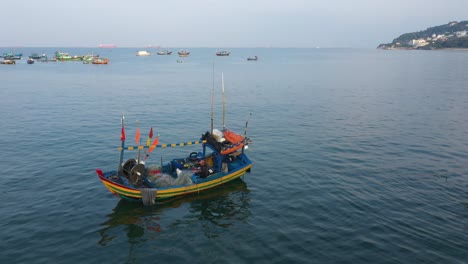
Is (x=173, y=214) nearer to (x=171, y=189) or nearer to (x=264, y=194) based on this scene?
(x=171, y=189)

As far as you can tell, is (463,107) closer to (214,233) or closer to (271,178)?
(271,178)

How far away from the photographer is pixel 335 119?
4412 centimetres

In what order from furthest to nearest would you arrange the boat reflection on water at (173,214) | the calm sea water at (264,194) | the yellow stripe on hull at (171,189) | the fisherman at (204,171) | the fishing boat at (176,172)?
the fisherman at (204,171), the fishing boat at (176,172), the yellow stripe on hull at (171,189), the boat reflection on water at (173,214), the calm sea water at (264,194)

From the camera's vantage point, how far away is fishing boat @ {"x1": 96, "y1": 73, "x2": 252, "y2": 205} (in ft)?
67.7

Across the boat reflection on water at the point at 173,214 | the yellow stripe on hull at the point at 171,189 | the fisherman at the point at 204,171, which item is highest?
the fisherman at the point at 204,171

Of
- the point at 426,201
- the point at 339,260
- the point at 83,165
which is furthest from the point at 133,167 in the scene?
the point at 426,201

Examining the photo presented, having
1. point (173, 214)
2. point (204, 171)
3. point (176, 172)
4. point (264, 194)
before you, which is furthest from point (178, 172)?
point (264, 194)

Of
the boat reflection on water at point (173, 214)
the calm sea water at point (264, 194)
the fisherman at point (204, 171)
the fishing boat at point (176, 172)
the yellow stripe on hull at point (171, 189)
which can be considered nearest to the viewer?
the calm sea water at point (264, 194)

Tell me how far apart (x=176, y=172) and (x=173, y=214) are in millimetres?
3905

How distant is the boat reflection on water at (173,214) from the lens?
722 inches

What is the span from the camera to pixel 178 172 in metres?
22.7

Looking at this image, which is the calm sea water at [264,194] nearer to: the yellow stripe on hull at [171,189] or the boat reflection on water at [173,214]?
the boat reflection on water at [173,214]

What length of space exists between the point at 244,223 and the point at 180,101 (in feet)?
134

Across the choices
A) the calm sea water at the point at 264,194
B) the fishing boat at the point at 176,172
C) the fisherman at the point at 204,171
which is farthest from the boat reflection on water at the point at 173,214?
the fisherman at the point at 204,171
